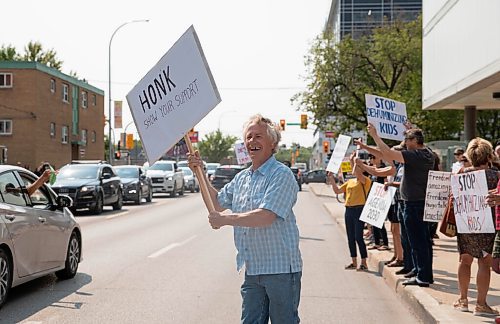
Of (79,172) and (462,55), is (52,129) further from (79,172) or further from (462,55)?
(462,55)

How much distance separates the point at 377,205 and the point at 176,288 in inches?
148

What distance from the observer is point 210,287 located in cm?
988

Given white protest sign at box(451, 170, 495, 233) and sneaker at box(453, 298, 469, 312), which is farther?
sneaker at box(453, 298, 469, 312)

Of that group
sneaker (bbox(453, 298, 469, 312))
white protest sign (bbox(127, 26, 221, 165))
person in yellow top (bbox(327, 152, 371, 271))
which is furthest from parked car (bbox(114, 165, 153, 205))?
white protest sign (bbox(127, 26, 221, 165))

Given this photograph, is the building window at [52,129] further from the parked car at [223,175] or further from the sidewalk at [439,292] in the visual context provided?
the sidewalk at [439,292]

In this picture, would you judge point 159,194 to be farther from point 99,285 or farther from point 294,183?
point 294,183

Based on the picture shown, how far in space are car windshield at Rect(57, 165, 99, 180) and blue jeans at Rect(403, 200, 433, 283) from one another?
17.4 m

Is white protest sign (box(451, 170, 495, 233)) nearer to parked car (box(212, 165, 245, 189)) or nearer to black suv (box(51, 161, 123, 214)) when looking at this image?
black suv (box(51, 161, 123, 214))

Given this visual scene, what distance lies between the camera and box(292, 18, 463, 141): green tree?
43000mm

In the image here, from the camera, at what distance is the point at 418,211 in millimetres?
9023

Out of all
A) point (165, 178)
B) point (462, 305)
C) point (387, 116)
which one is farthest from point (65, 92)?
point (462, 305)

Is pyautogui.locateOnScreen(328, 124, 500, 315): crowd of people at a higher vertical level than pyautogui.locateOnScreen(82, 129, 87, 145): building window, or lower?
lower

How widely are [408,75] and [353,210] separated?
33.0 m

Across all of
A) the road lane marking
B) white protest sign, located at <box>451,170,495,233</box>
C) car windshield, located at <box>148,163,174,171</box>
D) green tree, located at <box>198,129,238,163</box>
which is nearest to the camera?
white protest sign, located at <box>451,170,495,233</box>
